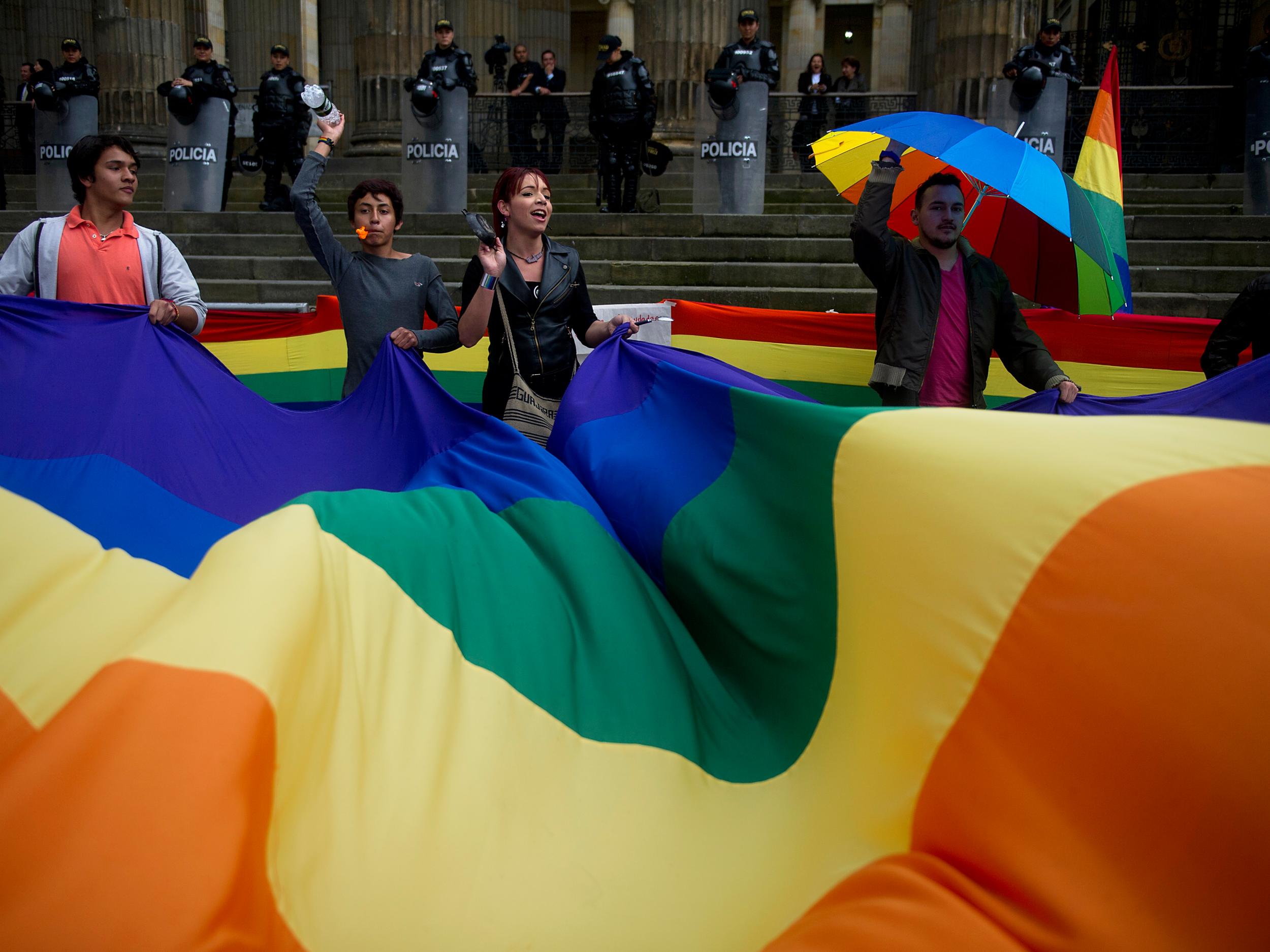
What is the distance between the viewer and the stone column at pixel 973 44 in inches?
603

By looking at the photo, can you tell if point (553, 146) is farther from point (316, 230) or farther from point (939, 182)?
point (939, 182)

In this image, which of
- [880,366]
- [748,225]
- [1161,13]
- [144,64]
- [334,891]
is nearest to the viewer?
[334,891]

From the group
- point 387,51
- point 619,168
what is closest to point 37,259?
point 619,168

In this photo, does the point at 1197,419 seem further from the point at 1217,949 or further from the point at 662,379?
the point at 662,379

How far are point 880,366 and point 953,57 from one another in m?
13.2

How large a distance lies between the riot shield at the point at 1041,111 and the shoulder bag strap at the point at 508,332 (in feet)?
30.6

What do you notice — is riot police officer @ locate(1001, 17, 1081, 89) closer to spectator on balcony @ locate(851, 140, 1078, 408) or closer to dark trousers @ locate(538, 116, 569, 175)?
dark trousers @ locate(538, 116, 569, 175)

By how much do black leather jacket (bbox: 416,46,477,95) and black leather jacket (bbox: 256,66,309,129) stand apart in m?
1.66

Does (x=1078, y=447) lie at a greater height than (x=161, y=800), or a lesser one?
greater

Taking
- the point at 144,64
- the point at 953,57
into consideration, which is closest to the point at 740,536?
the point at 953,57

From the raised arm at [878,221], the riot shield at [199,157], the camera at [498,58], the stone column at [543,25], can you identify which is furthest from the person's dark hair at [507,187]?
the stone column at [543,25]

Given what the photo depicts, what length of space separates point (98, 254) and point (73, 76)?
11.6 m

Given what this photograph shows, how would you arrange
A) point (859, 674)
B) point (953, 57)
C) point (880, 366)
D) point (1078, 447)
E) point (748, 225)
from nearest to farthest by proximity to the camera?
point (1078, 447)
point (859, 674)
point (880, 366)
point (748, 225)
point (953, 57)

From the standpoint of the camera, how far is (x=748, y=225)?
11.6 metres
